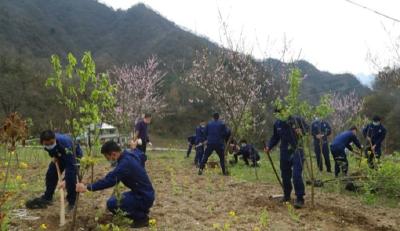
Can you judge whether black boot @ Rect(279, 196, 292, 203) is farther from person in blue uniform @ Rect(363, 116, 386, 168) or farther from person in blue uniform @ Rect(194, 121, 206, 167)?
person in blue uniform @ Rect(194, 121, 206, 167)

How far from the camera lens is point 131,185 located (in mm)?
5551

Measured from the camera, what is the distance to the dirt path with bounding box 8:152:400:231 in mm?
5801

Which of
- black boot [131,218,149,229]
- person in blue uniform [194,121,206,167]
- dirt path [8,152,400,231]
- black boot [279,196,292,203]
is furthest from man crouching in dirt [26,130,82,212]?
person in blue uniform [194,121,206,167]

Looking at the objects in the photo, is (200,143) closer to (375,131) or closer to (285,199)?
(375,131)

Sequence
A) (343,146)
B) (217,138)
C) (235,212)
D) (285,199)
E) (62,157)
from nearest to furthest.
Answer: (62,157), (235,212), (285,199), (343,146), (217,138)

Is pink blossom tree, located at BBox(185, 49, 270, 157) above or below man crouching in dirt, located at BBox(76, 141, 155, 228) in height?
above

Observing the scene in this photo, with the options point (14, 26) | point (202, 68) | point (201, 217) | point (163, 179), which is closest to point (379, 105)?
point (202, 68)

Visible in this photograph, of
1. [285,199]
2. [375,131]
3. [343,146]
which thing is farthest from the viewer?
[375,131]

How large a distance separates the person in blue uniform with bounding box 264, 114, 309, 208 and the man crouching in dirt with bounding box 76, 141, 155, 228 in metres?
2.48

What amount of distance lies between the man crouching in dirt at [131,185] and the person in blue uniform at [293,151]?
8.14ft

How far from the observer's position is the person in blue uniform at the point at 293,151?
6895 millimetres

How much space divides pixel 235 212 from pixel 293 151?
→ 1.40 metres

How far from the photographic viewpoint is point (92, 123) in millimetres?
5090

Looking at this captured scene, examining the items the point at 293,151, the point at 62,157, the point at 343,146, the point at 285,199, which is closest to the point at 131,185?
the point at 62,157
